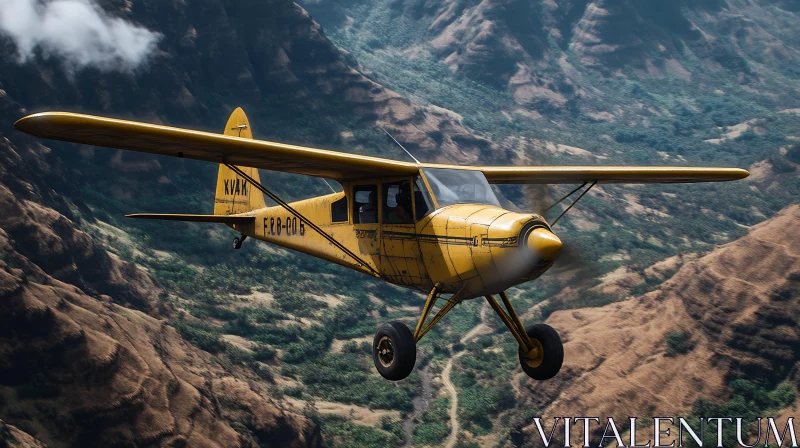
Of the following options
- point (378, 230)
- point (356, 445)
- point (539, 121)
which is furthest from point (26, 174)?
point (539, 121)

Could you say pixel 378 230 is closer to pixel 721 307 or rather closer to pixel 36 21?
pixel 721 307

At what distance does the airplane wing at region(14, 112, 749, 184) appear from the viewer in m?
10.3

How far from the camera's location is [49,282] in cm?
2797

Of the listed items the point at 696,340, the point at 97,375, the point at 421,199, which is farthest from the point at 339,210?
the point at 696,340

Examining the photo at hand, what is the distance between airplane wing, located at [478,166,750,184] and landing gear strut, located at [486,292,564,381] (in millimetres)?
3510

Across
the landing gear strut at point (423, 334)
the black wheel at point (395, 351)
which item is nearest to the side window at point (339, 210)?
the landing gear strut at point (423, 334)

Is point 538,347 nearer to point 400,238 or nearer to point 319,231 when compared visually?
point 400,238

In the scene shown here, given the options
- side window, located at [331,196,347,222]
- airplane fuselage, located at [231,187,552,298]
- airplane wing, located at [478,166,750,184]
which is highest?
airplane wing, located at [478,166,750,184]

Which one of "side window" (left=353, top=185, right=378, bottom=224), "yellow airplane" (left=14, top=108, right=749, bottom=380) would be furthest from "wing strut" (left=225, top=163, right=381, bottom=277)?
"side window" (left=353, top=185, right=378, bottom=224)

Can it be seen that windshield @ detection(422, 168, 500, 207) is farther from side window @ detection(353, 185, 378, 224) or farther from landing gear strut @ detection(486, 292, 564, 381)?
landing gear strut @ detection(486, 292, 564, 381)

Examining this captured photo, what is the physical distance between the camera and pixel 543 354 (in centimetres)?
1348

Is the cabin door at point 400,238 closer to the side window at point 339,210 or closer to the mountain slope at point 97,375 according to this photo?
the side window at point 339,210

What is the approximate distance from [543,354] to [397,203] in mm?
3885

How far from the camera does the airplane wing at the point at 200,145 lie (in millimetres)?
10180
